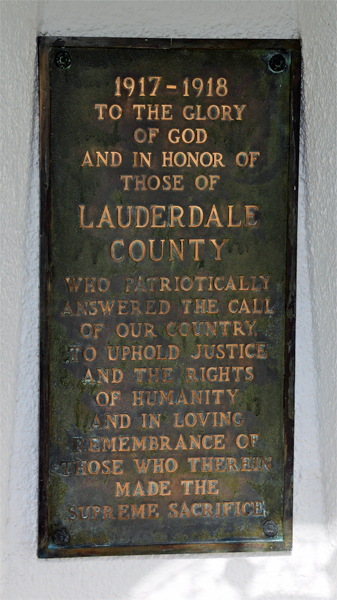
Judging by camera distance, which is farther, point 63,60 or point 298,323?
point 298,323

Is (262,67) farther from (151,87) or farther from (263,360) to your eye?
(263,360)

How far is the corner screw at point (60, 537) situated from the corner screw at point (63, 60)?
4.97 ft

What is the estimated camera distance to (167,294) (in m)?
1.72

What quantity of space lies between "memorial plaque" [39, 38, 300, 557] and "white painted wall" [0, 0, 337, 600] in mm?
55

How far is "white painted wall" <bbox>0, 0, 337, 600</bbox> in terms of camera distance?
5.27 feet

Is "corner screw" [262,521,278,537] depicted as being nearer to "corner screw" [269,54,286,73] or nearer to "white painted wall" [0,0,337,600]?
"white painted wall" [0,0,337,600]

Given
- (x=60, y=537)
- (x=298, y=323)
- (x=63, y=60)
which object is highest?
(x=63, y=60)

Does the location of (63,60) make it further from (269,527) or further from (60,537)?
(269,527)

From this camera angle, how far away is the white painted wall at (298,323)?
1606 millimetres

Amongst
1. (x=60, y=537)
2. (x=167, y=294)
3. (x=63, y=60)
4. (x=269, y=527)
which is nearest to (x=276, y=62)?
(x=63, y=60)

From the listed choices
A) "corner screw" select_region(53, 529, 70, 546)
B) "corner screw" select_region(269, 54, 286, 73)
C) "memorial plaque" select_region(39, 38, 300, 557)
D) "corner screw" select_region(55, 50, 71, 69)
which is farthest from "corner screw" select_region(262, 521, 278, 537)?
"corner screw" select_region(55, 50, 71, 69)

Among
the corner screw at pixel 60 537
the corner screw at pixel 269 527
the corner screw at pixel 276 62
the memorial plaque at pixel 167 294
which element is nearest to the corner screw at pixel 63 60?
the memorial plaque at pixel 167 294

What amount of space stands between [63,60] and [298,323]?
1.16 m

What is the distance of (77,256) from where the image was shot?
66.8 inches
